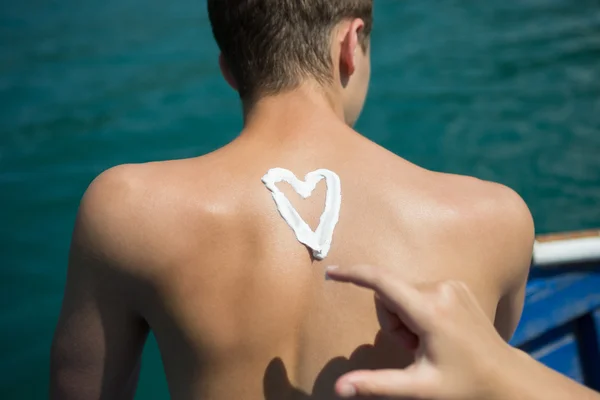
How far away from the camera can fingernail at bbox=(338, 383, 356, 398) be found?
0.74 metres

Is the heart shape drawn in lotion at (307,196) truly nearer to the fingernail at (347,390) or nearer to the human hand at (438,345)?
the human hand at (438,345)

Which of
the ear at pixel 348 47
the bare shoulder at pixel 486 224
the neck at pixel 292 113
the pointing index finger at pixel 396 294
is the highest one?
the ear at pixel 348 47

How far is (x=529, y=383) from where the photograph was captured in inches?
33.4

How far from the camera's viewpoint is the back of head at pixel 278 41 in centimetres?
122

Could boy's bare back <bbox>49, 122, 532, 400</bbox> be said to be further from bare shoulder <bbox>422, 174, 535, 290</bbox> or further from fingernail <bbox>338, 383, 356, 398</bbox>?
fingernail <bbox>338, 383, 356, 398</bbox>

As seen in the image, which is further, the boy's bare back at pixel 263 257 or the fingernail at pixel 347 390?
the boy's bare back at pixel 263 257

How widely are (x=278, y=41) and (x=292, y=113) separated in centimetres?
17

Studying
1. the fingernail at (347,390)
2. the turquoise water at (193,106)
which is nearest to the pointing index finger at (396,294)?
the fingernail at (347,390)

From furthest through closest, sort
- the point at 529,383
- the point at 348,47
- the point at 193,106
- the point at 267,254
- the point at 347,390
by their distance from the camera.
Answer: the point at 193,106, the point at 348,47, the point at 267,254, the point at 529,383, the point at 347,390

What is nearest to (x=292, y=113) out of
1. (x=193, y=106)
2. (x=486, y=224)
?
(x=486, y=224)

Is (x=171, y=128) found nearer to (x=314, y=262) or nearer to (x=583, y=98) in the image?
(x=583, y=98)

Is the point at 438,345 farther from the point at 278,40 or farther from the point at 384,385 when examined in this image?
the point at 278,40

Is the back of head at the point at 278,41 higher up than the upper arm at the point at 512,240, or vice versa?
the back of head at the point at 278,41

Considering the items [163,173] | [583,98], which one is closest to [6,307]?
[163,173]
